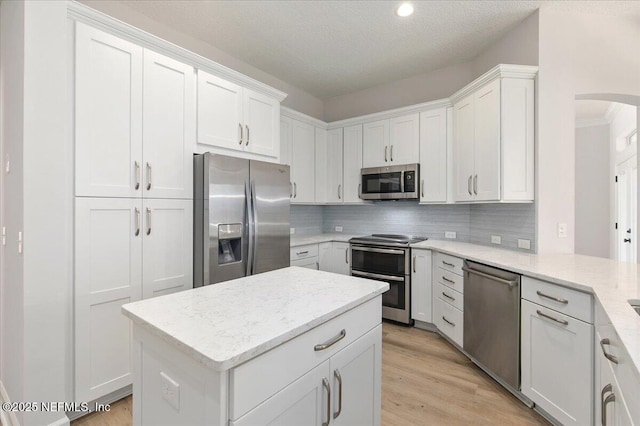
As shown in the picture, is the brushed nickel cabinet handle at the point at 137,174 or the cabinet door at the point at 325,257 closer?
the brushed nickel cabinet handle at the point at 137,174

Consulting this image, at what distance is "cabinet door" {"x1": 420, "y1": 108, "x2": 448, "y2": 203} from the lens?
11.3 feet

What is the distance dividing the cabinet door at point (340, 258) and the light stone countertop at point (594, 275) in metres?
1.31

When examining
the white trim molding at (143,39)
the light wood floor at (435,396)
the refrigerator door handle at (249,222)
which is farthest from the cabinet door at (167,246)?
the white trim molding at (143,39)

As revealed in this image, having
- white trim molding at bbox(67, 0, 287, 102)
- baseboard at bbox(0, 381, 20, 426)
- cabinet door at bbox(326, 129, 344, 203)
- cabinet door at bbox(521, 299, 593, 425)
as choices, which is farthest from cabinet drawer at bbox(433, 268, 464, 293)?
baseboard at bbox(0, 381, 20, 426)

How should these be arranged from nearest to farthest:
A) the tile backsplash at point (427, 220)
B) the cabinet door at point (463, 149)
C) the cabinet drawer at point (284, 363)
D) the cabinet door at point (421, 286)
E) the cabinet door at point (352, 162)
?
the cabinet drawer at point (284, 363), the tile backsplash at point (427, 220), the cabinet door at point (463, 149), the cabinet door at point (421, 286), the cabinet door at point (352, 162)

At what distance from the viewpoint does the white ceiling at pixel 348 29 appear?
258cm

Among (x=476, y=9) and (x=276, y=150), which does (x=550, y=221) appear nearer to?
(x=476, y=9)

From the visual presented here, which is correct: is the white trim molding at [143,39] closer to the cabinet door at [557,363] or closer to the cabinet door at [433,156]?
the cabinet door at [433,156]

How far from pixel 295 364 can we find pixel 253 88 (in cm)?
267

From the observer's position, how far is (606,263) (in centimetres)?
213

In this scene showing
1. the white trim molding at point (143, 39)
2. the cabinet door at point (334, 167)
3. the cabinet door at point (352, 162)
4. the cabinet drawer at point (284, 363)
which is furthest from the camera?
the cabinet door at point (334, 167)

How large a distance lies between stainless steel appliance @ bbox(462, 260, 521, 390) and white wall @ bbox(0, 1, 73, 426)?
281cm

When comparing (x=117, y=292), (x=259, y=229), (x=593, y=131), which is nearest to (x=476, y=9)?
(x=259, y=229)

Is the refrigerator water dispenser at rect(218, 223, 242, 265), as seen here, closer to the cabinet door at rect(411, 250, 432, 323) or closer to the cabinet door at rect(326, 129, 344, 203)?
the cabinet door at rect(411, 250, 432, 323)
